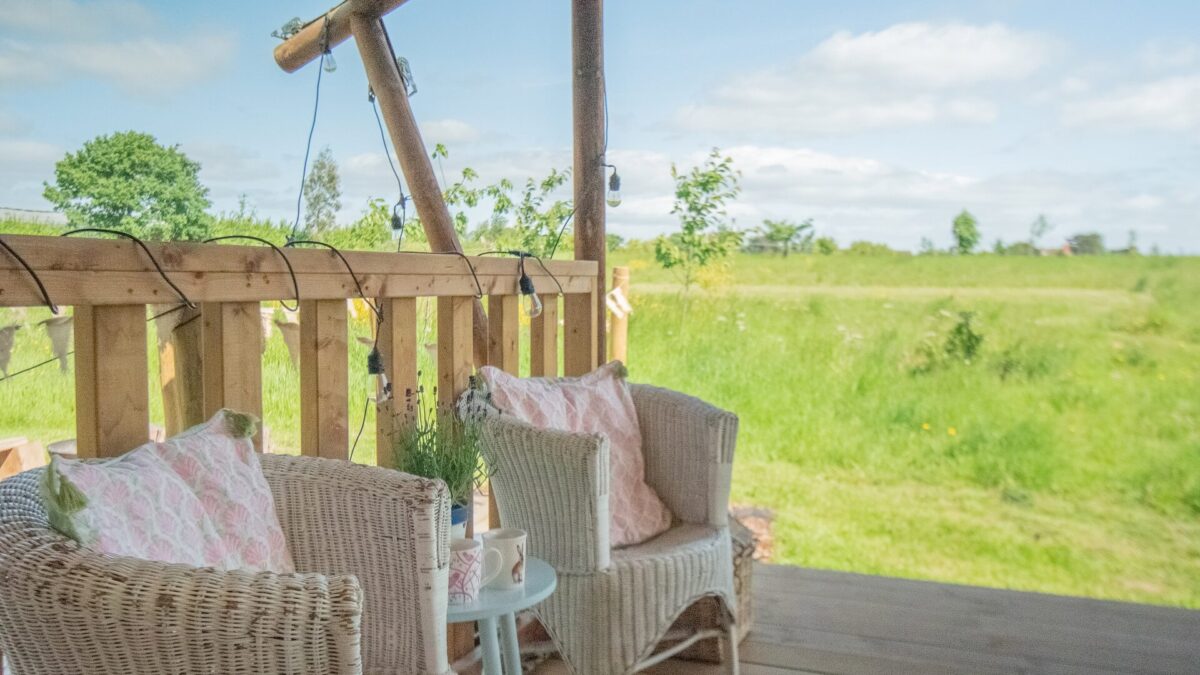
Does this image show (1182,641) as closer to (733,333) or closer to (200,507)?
(733,333)

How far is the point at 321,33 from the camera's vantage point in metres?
2.56

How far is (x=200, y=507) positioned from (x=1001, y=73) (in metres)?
3.57

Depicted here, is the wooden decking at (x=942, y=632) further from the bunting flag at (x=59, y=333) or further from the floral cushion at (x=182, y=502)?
the bunting flag at (x=59, y=333)

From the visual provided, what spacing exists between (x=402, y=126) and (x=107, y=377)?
1.38 metres

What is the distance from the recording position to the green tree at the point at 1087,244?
3.86 meters

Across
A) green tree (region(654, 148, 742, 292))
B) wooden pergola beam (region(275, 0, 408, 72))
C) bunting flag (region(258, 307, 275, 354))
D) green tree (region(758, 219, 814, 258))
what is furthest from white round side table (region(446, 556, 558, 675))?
green tree (region(758, 219, 814, 258))

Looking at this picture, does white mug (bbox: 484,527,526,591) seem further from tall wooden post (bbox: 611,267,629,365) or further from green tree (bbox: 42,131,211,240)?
tall wooden post (bbox: 611,267,629,365)

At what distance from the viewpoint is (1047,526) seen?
361 cm

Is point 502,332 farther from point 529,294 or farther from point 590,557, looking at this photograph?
point 590,557

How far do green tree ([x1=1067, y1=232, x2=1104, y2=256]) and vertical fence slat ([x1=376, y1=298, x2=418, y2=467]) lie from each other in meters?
3.09

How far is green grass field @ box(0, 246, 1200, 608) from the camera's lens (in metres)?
3.56

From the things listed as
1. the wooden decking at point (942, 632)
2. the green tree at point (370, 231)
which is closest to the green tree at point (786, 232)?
the wooden decking at point (942, 632)

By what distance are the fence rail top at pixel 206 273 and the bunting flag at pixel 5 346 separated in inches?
9.2

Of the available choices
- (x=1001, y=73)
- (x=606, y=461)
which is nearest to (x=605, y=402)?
(x=606, y=461)
